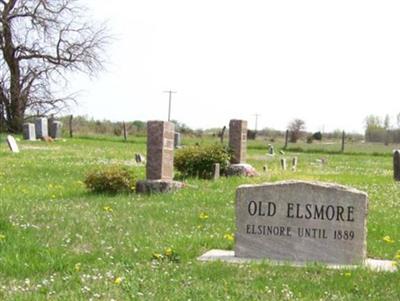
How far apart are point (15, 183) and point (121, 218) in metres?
6.19

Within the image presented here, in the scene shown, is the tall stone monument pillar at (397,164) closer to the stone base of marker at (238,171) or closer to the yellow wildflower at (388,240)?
the stone base of marker at (238,171)

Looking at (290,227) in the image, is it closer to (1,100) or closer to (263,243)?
(263,243)

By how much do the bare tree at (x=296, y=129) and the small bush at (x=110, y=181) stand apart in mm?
49448

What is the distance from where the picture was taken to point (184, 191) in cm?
1512

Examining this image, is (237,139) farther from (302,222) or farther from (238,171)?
(302,222)

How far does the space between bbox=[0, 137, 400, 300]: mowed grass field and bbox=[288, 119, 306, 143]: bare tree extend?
4975 centimetres

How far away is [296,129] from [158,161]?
5328 cm

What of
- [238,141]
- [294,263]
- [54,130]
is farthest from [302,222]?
[54,130]

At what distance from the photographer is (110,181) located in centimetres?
1463

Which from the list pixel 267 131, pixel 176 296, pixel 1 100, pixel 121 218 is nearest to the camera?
pixel 176 296

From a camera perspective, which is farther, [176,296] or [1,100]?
[1,100]

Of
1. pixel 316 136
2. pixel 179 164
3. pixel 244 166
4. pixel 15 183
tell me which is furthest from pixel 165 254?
pixel 316 136

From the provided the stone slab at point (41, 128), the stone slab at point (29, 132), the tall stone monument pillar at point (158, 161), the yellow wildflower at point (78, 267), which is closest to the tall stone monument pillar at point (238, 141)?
the tall stone monument pillar at point (158, 161)

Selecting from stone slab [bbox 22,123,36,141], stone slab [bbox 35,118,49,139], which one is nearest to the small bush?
stone slab [bbox 22,123,36,141]
